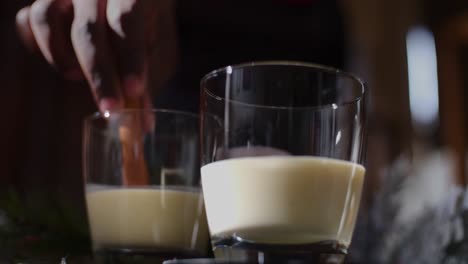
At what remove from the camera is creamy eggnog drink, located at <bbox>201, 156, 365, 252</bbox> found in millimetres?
354

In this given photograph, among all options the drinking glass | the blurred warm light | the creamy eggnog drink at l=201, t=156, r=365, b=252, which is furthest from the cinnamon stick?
the blurred warm light

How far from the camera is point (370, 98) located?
190 cm

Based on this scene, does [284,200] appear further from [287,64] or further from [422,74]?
[422,74]

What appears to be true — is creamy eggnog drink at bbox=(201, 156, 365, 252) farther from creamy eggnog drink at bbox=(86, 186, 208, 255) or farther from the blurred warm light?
the blurred warm light

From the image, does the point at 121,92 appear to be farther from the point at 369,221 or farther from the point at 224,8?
the point at 224,8

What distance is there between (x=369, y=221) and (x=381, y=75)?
60.8 inches

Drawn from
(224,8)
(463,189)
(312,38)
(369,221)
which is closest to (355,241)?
(369,221)

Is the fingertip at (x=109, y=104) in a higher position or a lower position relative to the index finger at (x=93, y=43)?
lower

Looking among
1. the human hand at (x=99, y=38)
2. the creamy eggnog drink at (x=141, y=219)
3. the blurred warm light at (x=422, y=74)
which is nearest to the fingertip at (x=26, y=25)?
the human hand at (x=99, y=38)

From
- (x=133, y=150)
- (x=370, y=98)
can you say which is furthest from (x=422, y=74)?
(x=133, y=150)

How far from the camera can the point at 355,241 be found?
1.99ft

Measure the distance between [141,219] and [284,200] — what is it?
0.14 m

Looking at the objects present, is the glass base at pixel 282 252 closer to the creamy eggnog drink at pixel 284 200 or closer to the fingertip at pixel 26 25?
the creamy eggnog drink at pixel 284 200

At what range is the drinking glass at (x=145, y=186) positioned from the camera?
46 centimetres
